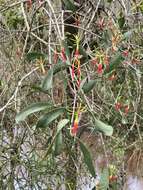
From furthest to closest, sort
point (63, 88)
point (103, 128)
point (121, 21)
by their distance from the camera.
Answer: point (121, 21) → point (63, 88) → point (103, 128)

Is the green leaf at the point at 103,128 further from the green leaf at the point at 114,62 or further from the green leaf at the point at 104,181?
the green leaf at the point at 114,62

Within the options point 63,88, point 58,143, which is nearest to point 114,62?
point 63,88

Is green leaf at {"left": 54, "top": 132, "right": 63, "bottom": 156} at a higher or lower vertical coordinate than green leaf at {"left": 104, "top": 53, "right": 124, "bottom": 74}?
lower

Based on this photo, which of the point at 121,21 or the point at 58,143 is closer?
the point at 58,143

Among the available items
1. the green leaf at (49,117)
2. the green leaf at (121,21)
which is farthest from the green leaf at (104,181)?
the green leaf at (121,21)

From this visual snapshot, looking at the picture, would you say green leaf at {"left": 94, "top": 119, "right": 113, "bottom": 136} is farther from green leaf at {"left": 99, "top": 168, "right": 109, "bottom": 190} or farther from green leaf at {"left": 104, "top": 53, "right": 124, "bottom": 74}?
green leaf at {"left": 104, "top": 53, "right": 124, "bottom": 74}

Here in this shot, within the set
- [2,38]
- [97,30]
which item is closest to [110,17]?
[97,30]

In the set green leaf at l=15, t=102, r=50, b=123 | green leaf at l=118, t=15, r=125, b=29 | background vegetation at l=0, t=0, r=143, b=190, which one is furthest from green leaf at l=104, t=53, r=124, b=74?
green leaf at l=118, t=15, r=125, b=29

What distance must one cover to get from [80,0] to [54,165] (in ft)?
2.01

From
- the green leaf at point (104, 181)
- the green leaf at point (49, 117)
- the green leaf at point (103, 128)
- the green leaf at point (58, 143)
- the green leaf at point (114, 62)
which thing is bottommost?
the green leaf at point (104, 181)

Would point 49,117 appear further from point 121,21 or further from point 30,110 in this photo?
point 121,21

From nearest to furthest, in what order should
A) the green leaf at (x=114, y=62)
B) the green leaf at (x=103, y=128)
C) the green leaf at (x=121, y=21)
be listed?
1. the green leaf at (x=103, y=128)
2. the green leaf at (x=114, y=62)
3. the green leaf at (x=121, y=21)

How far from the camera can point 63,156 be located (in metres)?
1.52

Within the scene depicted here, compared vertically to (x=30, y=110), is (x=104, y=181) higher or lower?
lower
